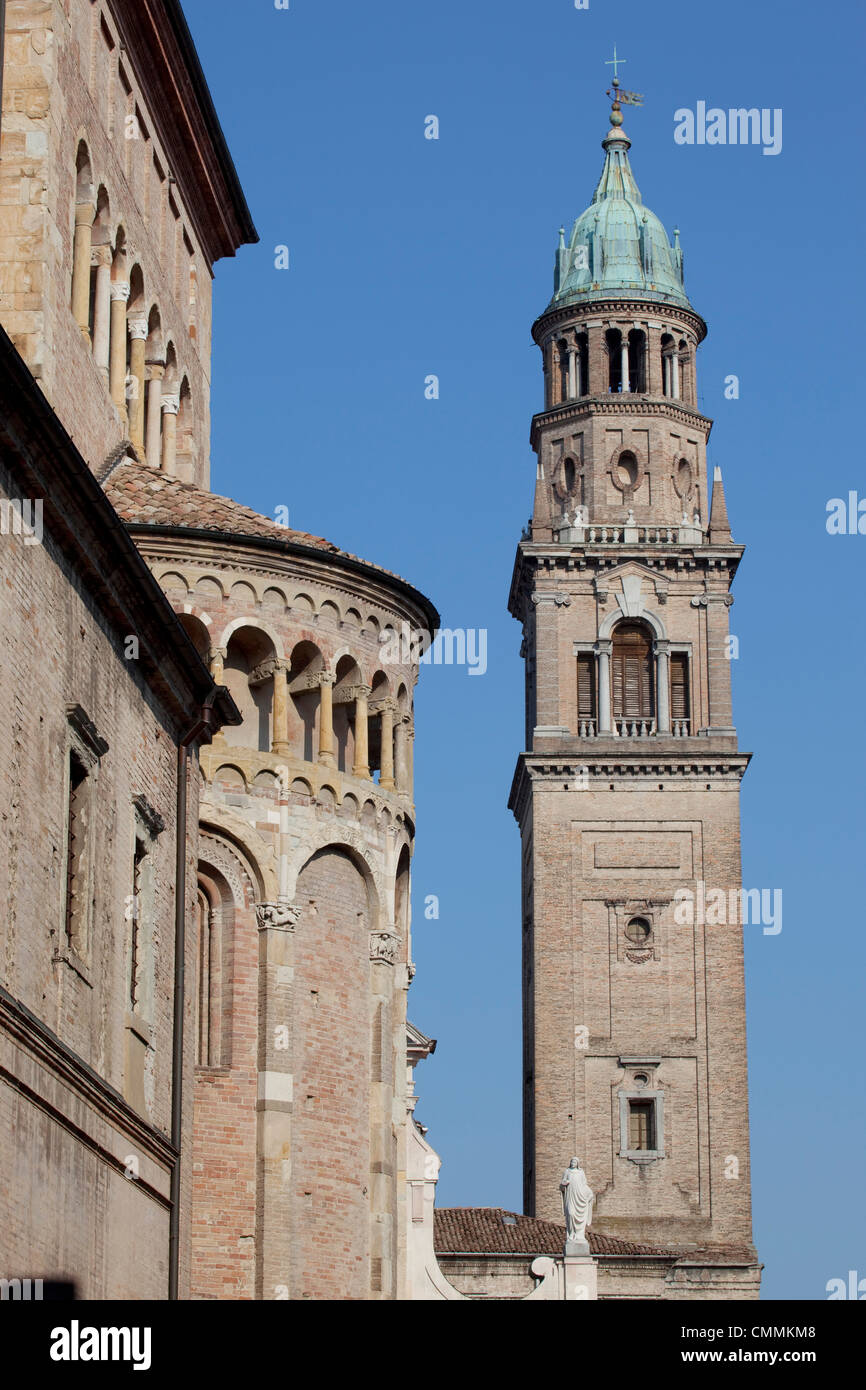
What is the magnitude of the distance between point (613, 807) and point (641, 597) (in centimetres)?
611

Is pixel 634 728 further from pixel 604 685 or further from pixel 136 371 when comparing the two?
pixel 136 371

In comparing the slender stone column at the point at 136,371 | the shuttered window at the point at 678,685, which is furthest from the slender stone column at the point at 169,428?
the shuttered window at the point at 678,685

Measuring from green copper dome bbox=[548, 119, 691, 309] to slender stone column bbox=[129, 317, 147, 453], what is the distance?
4472 cm

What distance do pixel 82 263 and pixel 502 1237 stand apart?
3866 centimetres

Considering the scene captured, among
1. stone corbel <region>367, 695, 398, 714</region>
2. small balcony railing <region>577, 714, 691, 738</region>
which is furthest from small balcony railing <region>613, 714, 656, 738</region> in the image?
stone corbel <region>367, 695, 398, 714</region>

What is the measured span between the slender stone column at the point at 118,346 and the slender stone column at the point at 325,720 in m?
4.08

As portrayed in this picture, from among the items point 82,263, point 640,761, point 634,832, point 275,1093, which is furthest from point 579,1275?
point 82,263

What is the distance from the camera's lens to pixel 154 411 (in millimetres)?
34875

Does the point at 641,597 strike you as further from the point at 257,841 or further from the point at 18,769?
the point at 18,769

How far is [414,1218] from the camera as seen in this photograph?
46.9 metres

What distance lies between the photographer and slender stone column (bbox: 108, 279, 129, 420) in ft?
104

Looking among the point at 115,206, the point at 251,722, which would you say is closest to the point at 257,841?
the point at 251,722

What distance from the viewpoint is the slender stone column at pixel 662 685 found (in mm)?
71375

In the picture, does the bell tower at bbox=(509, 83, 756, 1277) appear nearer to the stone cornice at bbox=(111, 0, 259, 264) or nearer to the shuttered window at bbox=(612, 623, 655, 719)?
the shuttered window at bbox=(612, 623, 655, 719)
